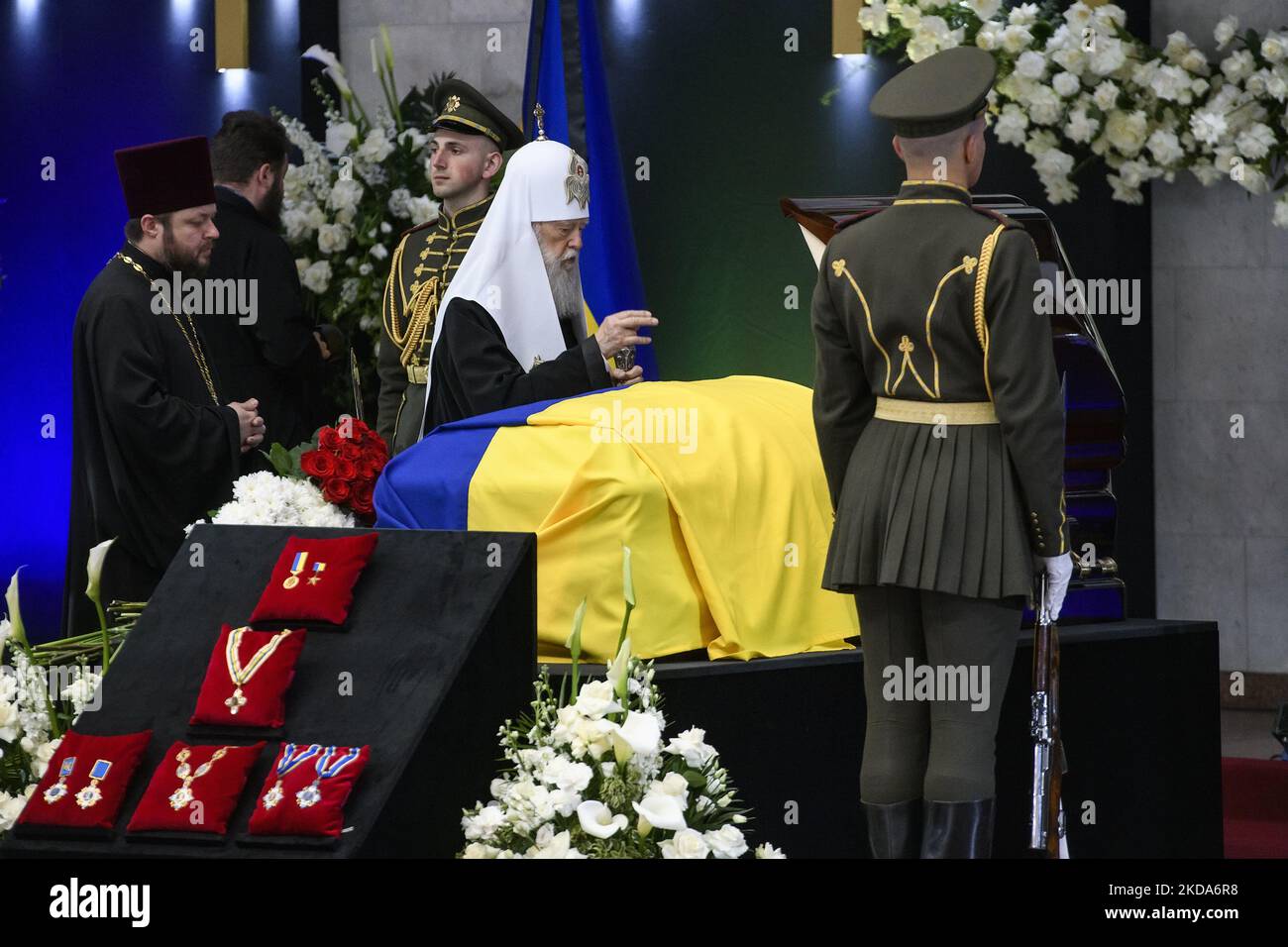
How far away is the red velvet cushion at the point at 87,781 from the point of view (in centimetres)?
275

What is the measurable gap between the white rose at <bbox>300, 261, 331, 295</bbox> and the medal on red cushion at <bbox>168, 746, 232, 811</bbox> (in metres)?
3.11

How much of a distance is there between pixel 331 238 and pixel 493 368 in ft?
6.08

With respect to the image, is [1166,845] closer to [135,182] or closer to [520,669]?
[520,669]

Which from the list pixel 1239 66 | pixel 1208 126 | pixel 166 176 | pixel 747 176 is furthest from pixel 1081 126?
pixel 166 176

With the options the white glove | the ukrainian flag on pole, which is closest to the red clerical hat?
the ukrainian flag on pole

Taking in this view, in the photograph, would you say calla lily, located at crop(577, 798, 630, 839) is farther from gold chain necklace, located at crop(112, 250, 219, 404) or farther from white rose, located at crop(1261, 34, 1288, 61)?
white rose, located at crop(1261, 34, 1288, 61)

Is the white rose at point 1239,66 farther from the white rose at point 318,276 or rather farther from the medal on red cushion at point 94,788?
the medal on red cushion at point 94,788

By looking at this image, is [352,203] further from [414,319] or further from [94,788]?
[94,788]

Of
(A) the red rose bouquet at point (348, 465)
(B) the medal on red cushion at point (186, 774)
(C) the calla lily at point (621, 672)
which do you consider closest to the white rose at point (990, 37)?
(A) the red rose bouquet at point (348, 465)

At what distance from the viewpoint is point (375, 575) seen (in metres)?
3.07

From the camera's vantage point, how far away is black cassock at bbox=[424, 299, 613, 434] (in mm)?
3977

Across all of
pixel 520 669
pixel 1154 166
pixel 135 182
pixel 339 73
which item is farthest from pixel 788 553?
pixel 339 73

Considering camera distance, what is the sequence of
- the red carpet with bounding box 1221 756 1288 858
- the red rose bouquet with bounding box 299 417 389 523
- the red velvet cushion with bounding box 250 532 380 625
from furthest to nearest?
the red carpet with bounding box 1221 756 1288 858 → the red rose bouquet with bounding box 299 417 389 523 → the red velvet cushion with bounding box 250 532 380 625

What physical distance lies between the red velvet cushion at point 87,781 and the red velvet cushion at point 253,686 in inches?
4.7
